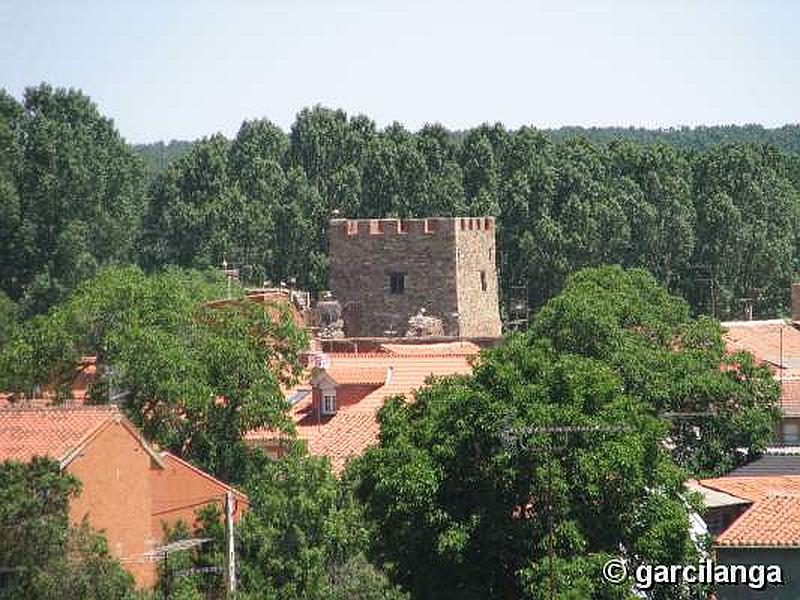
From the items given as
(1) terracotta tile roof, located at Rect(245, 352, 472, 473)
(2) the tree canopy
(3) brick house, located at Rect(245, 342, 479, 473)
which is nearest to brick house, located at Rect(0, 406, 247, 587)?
(2) the tree canopy

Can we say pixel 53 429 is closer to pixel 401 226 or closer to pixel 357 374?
pixel 357 374

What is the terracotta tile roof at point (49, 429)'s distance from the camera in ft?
123

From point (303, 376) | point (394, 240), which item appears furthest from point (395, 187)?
point (303, 376)

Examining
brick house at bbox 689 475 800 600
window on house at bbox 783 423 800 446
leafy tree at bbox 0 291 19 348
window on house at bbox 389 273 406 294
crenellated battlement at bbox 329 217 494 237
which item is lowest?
window on house at bbox 783 423 800 446

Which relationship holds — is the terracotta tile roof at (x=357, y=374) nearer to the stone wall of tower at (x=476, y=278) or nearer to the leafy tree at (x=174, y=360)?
the leafy tree at (x=174, y=360)

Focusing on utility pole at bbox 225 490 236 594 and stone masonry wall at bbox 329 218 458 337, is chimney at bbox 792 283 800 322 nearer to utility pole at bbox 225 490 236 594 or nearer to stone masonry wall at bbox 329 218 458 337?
stone masonry wall at bbox 329 218 458 337

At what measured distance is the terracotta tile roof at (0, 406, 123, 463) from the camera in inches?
1474

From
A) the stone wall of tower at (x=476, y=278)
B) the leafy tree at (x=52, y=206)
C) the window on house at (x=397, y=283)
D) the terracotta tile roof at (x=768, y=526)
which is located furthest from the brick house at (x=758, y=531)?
the leafy tree at (x=52, y=206)

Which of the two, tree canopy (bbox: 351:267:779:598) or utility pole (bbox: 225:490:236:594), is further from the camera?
utility pole (bbox: 225:490:236:594)

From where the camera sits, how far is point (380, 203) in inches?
3472

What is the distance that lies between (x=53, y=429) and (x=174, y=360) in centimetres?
642

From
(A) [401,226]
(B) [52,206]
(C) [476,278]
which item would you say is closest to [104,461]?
(A) [401,226]

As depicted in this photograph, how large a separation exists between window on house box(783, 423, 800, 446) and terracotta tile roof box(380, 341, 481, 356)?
7528mm

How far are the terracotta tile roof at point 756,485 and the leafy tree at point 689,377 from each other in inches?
113
